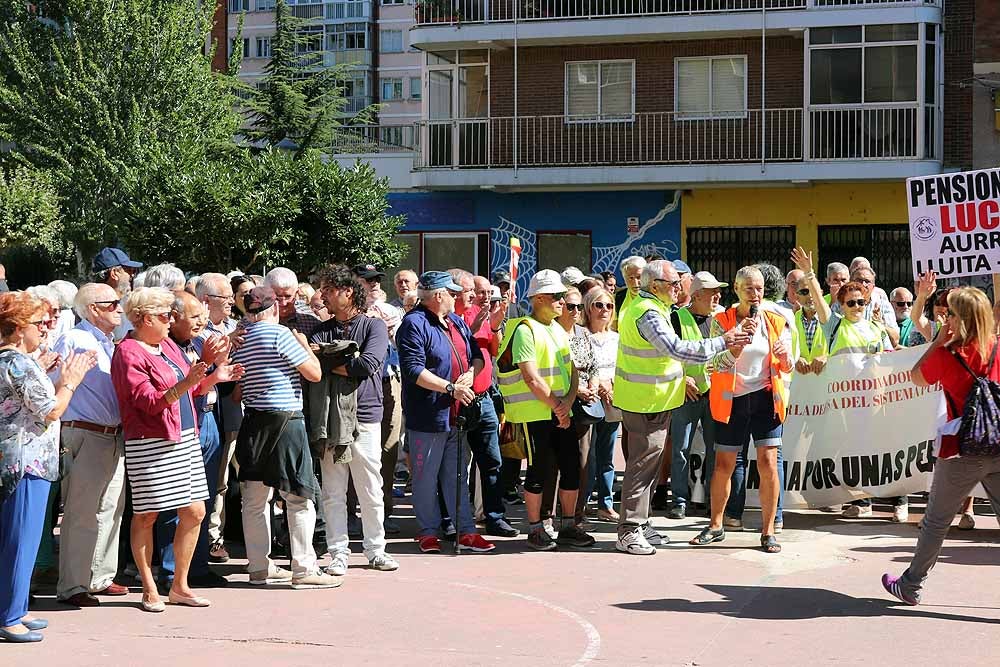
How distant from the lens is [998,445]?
26.4 ft

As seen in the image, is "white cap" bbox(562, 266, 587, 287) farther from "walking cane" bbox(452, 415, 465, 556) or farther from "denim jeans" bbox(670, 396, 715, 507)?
"walking cane" bbox(452, 415, 465, 556)

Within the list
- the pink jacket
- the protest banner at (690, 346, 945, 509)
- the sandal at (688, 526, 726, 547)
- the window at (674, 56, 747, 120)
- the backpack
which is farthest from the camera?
the window at (674, 56, 747, 120)

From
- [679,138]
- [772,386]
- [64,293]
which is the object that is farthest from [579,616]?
[679,138]

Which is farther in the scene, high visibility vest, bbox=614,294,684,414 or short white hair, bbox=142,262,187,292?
high visibility vest, bbox=614,294,684,414

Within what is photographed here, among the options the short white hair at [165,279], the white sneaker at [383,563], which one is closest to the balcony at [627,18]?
the short white hair at [165,279]

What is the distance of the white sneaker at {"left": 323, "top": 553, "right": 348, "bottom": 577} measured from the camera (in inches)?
369

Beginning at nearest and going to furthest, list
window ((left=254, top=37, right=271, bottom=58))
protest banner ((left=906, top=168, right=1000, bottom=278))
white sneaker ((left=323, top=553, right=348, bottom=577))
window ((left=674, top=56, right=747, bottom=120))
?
1. white sneaker ((left=323, top=553, right=348, bottom=577))
2. protest banner ((left=906, top=168, right=1000, bottom=278))
3. window ((left=674, top=56, right=747, bottom=120))
4. window ((left=254, top=37, right=271, bottom=58))

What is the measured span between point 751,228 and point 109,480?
23961 millimetres

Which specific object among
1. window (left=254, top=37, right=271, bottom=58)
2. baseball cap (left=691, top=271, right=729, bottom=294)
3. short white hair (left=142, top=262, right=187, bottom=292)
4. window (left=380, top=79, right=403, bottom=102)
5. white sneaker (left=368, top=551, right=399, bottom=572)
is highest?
window (left=254, top=37, right=271, bottom=58)

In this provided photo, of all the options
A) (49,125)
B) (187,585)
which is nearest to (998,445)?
(187,585)

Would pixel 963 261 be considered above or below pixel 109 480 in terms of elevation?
above

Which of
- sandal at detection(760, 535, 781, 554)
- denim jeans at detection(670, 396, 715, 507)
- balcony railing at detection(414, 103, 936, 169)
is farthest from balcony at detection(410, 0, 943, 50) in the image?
sandal at detection(760, 535, 781, 554)

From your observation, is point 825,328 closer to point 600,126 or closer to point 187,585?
point 187,585

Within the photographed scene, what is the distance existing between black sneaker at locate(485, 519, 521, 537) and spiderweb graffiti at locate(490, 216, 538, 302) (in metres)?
20.9
